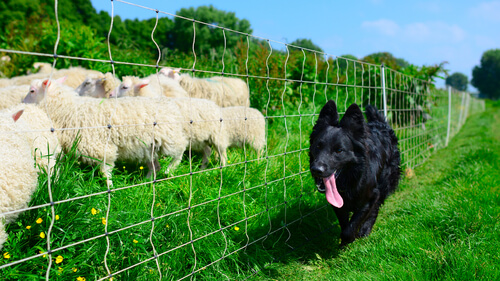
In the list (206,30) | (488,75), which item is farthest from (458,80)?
(206,30)

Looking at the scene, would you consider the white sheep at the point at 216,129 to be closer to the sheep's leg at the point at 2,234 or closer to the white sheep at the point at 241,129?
the white sheep at the point at 241,129

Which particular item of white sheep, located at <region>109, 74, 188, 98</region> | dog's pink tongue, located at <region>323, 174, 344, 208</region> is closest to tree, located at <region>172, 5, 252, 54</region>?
white sheep, located at <region>109, 74, 188, 98</region>

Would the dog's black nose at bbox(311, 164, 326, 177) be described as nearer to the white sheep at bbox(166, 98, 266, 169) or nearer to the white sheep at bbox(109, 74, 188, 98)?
the white sheep at bbox(166, 98, 266, 169)

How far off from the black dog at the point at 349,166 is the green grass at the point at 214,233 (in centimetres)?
25

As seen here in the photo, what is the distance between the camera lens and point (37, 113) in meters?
3.77

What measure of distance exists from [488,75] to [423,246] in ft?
409

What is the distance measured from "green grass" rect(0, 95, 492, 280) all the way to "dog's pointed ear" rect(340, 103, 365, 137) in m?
0.65

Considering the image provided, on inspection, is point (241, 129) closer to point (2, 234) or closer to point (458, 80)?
point (2, 234)

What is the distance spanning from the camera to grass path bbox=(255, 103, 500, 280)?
247 centimetres

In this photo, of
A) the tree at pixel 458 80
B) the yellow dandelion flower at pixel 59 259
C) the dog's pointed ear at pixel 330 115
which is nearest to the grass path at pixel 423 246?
the dog's pointed ear at pixel 330 115

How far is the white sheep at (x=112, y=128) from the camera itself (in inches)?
149

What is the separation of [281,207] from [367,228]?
0.88 metres

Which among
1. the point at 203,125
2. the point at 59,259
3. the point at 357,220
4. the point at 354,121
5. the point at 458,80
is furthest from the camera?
the point at 458,80

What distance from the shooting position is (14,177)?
2.60m
